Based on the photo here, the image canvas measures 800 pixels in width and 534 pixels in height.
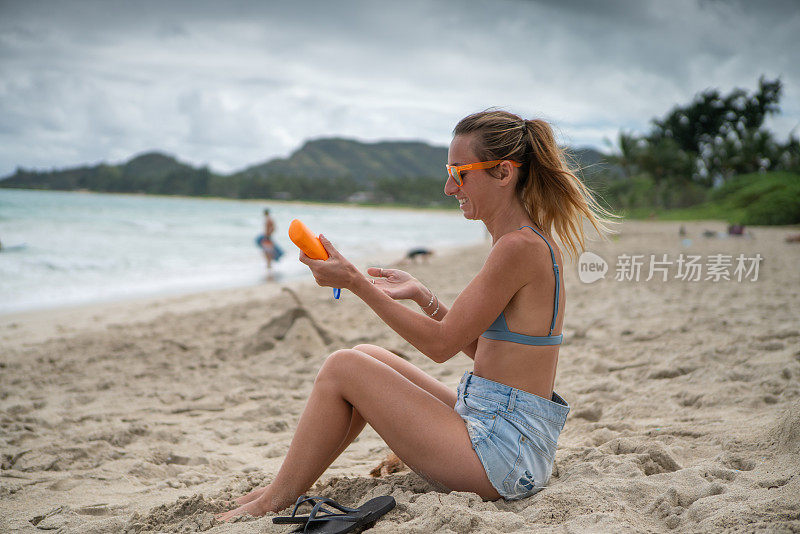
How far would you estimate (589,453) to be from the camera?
7.84ft

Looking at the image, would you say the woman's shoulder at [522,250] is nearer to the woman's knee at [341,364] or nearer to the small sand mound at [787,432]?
the woman's knee at [341,364]

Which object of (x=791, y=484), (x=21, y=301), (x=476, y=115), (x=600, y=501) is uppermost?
(x=476, y=115)

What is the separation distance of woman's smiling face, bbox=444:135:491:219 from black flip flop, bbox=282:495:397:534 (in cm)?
109

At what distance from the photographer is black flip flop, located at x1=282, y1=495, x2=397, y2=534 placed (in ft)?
5.85

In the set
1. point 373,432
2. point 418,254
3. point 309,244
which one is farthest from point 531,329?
point 418,254

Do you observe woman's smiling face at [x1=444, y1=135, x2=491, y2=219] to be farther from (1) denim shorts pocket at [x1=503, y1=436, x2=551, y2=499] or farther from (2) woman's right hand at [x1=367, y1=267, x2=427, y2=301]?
(1) denim shorts pocket at [x1=503, y1=436, x2=551, y2=499]

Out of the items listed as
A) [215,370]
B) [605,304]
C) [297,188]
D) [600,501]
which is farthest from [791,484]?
[297,188]

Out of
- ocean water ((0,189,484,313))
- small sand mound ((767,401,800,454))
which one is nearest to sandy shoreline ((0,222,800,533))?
small sand mound ((767,401,800,454))

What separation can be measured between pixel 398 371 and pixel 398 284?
0.37 meters

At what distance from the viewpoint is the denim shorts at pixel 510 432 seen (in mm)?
1905

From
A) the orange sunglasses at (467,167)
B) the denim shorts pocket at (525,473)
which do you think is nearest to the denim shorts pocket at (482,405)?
the denim shorts pocket at (525,473)

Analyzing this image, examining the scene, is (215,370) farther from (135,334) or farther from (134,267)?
(134,267)

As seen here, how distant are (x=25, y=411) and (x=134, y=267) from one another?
962cm

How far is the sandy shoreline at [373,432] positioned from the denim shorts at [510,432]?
93mm
